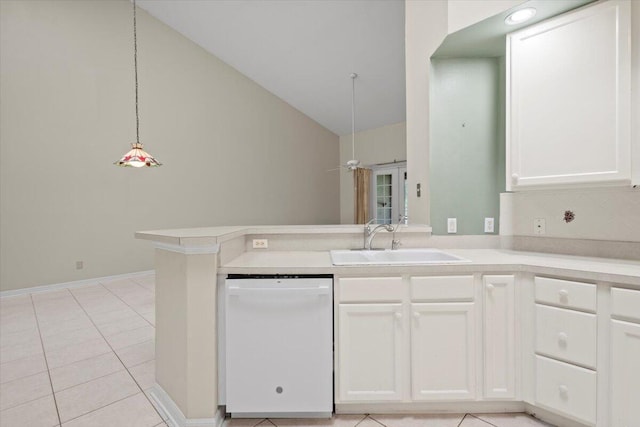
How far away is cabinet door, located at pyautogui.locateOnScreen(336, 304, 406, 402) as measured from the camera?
146 centimetres

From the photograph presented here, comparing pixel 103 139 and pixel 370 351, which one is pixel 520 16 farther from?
pixel 103 139

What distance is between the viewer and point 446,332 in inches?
57.7

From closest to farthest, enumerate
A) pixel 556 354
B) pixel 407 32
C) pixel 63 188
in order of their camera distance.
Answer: pixel 556 354 < pixel 407 32 < pixel 63 188

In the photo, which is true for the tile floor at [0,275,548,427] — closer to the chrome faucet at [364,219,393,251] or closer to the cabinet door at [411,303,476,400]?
the cabinet door at [411,303,476,400]

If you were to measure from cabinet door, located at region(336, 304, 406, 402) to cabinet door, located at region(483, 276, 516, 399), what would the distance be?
1.50 ft

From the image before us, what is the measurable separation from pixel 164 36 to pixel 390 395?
613 cm

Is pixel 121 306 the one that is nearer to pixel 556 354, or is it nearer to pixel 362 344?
pixel 362 344

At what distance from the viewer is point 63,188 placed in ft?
12.8

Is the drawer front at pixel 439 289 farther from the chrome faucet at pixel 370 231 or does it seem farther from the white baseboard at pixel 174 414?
the white baseboard at pixel 174 414

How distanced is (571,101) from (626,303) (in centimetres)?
105

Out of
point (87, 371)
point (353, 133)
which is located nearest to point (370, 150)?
point (353, 133)

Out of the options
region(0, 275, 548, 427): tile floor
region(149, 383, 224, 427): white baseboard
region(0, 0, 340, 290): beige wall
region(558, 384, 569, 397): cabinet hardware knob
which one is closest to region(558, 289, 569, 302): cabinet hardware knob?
region(558, 384, 569, 397): cabinet hardware knob

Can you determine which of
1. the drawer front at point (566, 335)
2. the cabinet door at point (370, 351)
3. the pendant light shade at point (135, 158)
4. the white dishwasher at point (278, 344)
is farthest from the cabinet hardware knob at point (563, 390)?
the pendant light shade at point (135, 158)

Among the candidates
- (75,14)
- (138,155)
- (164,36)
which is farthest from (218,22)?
(138,155)
